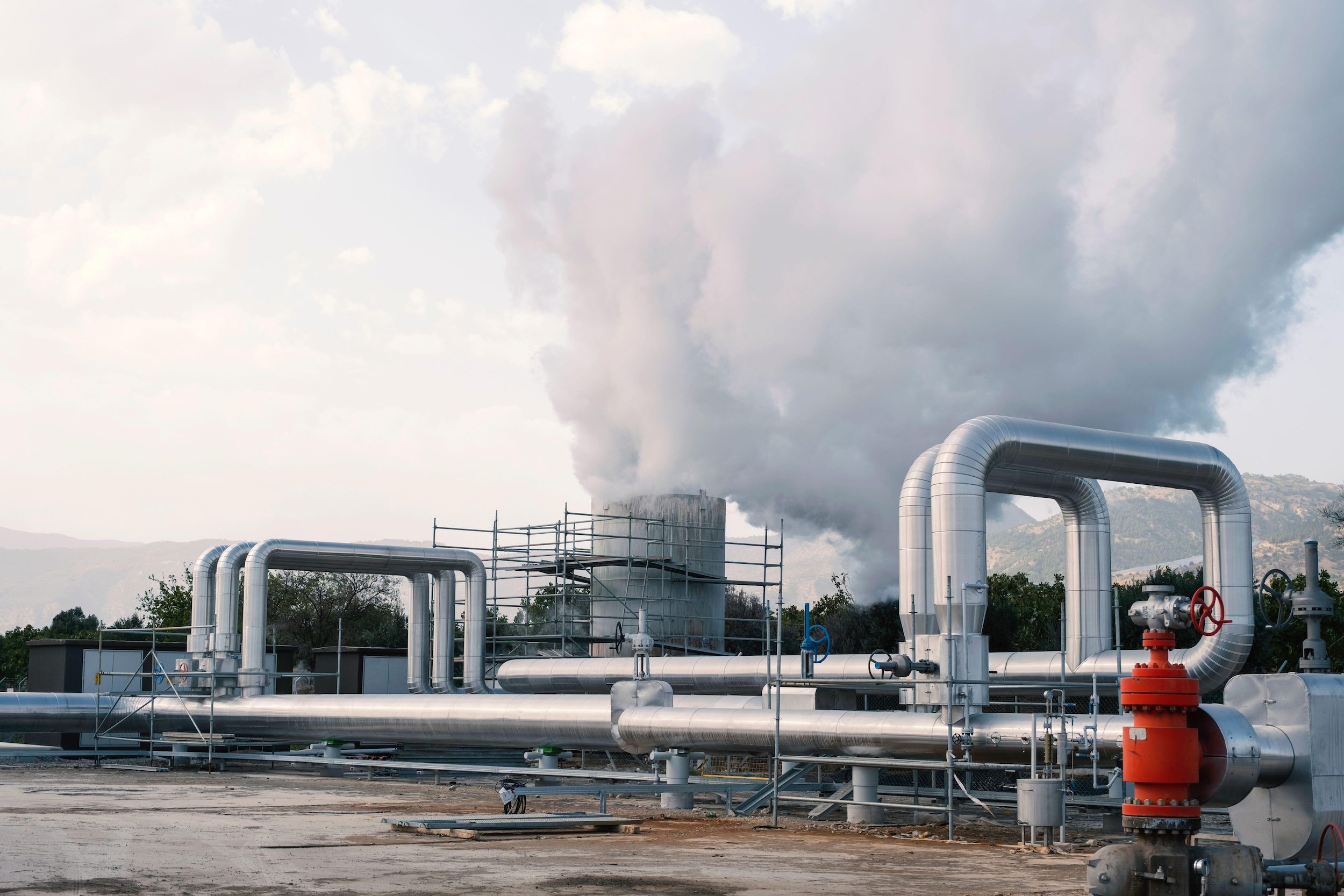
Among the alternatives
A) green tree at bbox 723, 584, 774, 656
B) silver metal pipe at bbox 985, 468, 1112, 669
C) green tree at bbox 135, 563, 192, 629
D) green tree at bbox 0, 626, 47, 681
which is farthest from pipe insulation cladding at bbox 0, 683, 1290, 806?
green tree at bbox 0, 626, 47, 681

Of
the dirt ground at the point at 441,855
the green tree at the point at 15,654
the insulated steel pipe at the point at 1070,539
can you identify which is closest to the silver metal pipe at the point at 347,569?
the dirt ground at the point at 441,855

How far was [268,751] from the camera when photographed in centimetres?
3619

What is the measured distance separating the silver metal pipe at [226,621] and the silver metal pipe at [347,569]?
282 mm

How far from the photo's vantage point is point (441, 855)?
15117mm

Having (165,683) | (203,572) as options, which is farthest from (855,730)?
(165,683)

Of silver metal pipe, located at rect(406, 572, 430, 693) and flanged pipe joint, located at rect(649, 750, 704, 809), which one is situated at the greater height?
silver metal pipe, located at rect(406, 572, 430, 693)

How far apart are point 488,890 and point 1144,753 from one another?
6.19m

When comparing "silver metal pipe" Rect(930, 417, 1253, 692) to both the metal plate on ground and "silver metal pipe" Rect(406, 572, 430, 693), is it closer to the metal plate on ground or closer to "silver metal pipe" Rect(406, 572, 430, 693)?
the metal plate on ground

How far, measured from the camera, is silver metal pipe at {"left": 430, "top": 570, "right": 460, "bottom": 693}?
37.2 meters

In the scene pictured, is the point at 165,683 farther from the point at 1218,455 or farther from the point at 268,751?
the point at 1218,455

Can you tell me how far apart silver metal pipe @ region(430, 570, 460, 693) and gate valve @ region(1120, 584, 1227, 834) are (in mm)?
29847

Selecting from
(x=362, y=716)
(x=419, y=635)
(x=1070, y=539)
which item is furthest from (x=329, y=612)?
(x=1070, y=539)

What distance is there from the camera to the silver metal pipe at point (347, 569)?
1276 inches

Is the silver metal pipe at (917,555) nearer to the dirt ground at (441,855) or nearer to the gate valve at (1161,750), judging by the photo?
the dirt ground at (441,855)
